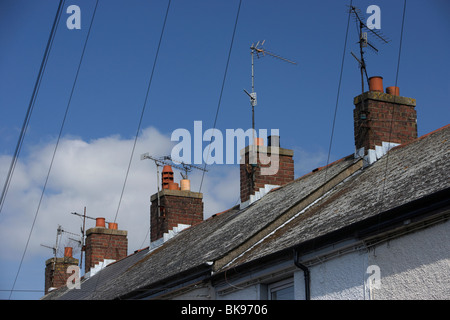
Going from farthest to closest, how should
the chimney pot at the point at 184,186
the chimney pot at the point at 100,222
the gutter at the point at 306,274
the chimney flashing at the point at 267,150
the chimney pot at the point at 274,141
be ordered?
1. the chimney pot at the point at 100,222
2. the chimney pot at the point at 184,186
3. the chimney pot at the point at 274,141
4. the chimney flashing at the point at 267,150
5. the gutter at the point at 306,274

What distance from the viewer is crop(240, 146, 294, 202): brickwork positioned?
73.5 ft

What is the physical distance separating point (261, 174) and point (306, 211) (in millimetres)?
5954

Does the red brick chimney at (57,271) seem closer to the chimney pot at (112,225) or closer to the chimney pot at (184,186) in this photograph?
the chimney pot at (112,225)

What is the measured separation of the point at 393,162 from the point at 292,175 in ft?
23.9

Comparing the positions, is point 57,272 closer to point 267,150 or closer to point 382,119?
point 267,150

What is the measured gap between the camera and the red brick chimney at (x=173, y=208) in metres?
26.4

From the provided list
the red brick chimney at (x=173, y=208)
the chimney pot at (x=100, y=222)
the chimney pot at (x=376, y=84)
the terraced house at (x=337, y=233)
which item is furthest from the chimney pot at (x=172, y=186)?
the chimney pot at (x=376, y=84)

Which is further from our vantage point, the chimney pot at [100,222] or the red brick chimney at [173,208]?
the chimney pot at [100,222]

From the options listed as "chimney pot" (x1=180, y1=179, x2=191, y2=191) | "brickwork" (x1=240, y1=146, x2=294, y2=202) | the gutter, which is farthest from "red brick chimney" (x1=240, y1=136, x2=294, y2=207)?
the gutter

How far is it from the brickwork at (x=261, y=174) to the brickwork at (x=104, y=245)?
34.2 feet

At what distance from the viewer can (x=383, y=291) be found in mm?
11891

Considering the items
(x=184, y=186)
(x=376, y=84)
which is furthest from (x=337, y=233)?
(x=184, y=186)

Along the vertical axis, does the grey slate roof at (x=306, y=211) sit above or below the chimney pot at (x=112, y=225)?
below
